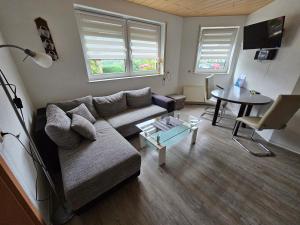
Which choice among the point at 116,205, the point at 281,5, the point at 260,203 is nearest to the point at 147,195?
the point at 116,205

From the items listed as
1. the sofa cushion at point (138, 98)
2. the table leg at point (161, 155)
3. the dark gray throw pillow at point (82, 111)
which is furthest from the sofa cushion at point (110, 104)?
the table leg at point (161, 155)

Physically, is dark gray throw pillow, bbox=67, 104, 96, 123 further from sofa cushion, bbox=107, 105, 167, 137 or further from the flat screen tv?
the flat screen tv

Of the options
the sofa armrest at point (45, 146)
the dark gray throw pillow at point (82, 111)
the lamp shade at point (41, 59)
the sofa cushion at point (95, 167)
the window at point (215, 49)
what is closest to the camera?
the lamp shade at point (41, 59)

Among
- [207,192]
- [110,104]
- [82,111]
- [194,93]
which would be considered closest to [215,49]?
[194,93]

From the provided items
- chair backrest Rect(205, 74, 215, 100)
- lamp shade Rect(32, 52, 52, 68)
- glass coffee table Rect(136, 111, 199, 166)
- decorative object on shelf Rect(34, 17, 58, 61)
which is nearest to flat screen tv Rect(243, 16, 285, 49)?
chair backrest Rect(205, 74, 215, 100)

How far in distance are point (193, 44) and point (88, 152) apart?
12.4ft

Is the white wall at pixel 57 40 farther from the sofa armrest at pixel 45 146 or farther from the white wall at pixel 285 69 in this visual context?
the white wall at pixel 285 69

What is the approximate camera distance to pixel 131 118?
238 centimetres

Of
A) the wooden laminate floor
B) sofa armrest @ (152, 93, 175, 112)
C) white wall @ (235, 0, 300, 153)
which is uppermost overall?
white wall @ (235, 0, 300, 153)

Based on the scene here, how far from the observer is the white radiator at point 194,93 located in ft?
13.1

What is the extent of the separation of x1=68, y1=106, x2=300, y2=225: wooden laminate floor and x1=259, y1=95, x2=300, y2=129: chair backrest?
1.84 feet

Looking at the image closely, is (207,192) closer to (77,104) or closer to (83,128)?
(83,128)

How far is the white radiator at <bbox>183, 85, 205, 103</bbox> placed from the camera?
401 cm

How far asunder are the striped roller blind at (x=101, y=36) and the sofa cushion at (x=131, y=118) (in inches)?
50.6
